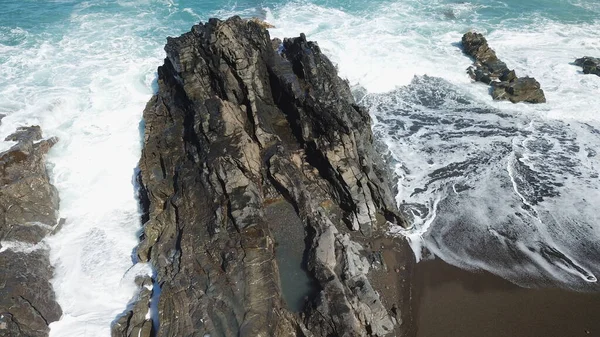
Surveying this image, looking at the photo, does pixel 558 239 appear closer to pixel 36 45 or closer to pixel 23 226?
pixel 23 226

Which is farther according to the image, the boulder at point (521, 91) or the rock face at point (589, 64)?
the rock face at point (589, 64)

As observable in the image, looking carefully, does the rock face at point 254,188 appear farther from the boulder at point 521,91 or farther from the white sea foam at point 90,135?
the boulder at point 521,91

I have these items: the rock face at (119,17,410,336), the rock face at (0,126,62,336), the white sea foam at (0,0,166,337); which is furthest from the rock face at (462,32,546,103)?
the rock face at (0,126,62,336)

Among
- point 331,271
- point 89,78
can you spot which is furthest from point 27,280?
point 89,78

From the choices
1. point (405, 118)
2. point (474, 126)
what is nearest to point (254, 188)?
point (405, 118)

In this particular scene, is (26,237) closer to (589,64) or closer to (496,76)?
(496,76)

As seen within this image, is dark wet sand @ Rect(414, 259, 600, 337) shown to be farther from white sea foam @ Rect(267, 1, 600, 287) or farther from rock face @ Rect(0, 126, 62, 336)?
rock face @ Rect(0, 126, 62, 336)

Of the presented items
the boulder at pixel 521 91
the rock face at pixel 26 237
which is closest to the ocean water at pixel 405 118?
the rock face at pixel 26 237
